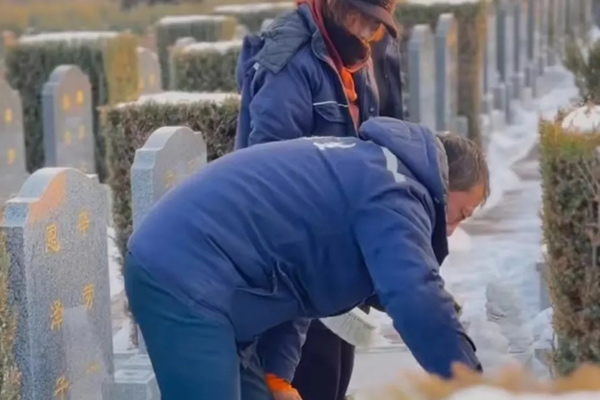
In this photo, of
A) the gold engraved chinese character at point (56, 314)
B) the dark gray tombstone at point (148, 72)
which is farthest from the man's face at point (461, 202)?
the dark gray tombstone at point (148, 72)

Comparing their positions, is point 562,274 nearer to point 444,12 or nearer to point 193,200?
point 193,200

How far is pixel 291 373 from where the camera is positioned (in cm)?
337

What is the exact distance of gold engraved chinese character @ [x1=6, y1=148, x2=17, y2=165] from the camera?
29.3 feet

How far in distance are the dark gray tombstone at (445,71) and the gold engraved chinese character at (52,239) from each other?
7.69 meters

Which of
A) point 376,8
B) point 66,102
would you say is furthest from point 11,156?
point 376,8

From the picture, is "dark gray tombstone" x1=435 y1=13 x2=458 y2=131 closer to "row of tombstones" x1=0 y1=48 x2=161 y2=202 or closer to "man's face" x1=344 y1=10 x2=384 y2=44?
"row of tombstones" x1=0 y1=48 x2=161 y2=202

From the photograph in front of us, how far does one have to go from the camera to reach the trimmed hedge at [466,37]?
1210 cm

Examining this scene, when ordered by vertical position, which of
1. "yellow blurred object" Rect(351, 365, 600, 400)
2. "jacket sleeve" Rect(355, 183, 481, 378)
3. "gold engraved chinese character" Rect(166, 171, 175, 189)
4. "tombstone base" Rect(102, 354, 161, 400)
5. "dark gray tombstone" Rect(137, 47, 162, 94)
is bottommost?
"tombstone base" Rect(102, 354, 161, 400)

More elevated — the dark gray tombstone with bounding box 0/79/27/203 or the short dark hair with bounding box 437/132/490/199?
the short dark hair with bounding box 437/132/490/199

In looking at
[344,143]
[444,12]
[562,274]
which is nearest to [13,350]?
[344,143]

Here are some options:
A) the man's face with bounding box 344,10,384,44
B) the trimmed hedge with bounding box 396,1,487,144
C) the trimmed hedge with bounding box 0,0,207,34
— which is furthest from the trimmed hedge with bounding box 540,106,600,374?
the trimmed hedge with bounding box 0,0,207,34

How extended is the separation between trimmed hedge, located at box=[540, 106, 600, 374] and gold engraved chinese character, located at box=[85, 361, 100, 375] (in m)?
1.62

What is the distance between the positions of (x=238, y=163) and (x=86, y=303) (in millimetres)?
1320

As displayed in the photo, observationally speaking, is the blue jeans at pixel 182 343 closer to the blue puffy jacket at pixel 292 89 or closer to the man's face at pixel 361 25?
the blue puffy jacket at pixel 292 89
